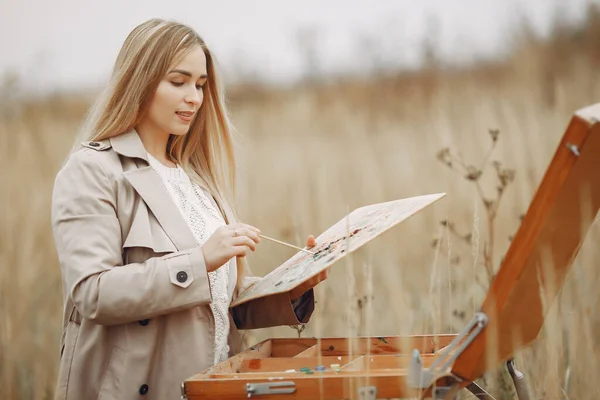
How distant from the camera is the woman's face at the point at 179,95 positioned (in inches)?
88.3

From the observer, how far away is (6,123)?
5406 mm

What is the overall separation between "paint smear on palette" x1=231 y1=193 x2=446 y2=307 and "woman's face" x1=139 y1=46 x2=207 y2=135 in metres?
0.55

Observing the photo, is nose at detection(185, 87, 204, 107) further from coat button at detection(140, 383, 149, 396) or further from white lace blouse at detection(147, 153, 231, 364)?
coat button at detection(140, 383, 149, 396)

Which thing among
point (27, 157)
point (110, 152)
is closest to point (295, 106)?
point (27, 157)

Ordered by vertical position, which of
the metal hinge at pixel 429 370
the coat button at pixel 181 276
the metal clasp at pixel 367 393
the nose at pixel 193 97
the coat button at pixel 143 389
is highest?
the nose at pixel 193 97

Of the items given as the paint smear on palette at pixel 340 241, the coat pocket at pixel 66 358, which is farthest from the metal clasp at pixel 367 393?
the coat pocket at pixel 66 358

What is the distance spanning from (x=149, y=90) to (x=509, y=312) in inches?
49.5

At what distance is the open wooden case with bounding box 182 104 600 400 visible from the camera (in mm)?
1460

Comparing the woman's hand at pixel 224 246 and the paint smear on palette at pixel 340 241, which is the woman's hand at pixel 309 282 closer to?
the paint smear on palette at pixel 340 241

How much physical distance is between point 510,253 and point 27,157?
14.1ft

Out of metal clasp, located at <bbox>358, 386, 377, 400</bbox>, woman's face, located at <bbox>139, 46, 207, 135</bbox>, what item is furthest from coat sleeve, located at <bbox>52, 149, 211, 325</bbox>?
metal clasp, located at <bbox>358, 386, 377, 400</bbox>

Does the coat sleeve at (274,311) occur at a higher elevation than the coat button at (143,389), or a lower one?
higher

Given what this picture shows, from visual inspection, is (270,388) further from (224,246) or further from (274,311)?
(274,311)

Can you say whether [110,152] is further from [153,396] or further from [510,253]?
[510,253]
